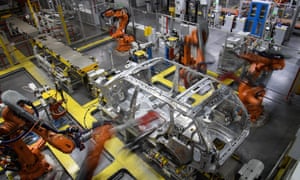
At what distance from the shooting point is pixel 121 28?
10891 millimetres

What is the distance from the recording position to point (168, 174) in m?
5.09

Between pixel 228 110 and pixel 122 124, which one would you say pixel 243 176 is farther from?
pixel 122 124

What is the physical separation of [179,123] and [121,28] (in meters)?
7.70

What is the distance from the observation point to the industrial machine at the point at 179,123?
413 cm

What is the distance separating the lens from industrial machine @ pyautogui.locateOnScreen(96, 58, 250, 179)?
4.13 meters

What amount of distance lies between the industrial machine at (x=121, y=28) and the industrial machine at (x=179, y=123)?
4475 mm

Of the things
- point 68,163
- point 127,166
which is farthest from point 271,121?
point 68,163

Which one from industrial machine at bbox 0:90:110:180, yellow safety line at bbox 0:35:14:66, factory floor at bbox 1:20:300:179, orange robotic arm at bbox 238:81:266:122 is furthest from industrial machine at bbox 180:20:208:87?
yellow safety line at bbox 0:35:14:66

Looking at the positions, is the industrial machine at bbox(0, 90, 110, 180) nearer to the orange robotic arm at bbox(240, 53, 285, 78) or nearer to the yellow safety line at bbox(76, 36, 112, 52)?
the orange robotic arm at bbox(240, 53, 285, 78)

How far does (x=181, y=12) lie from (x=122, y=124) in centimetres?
953

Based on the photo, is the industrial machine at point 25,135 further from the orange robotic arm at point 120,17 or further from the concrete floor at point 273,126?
the orange robotic arm at point 120,17

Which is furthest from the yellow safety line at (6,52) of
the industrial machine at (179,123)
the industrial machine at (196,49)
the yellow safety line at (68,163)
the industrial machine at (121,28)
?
the industrial machine at (196,49)

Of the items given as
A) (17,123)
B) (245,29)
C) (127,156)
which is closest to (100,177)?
(127,156)

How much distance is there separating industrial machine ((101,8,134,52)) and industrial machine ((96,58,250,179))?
4475mm
